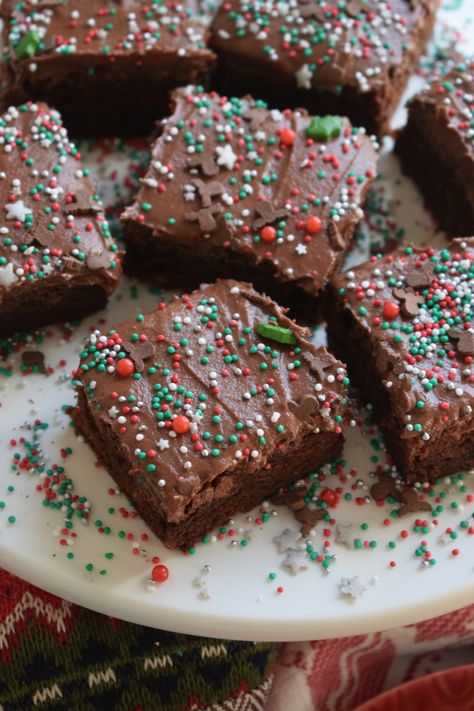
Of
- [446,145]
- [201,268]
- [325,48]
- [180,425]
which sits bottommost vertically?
[180,425]

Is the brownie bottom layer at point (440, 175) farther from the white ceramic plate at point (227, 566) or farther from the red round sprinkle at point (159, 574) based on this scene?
the red round sprinkle at point (159, 574)

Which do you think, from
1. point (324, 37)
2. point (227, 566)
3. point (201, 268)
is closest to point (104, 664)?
point (227, 566)

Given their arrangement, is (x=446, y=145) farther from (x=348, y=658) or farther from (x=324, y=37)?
(x=348, y=658)

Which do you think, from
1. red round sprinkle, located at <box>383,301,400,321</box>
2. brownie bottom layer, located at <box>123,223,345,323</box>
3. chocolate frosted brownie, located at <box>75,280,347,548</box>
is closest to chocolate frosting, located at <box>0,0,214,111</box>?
brownie bottom layer, located at <box>123,223,345,323</box>

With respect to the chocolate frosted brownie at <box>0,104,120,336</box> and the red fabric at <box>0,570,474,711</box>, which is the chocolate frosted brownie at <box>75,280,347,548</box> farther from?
the red fabric at <box>0,570,474,711</box>

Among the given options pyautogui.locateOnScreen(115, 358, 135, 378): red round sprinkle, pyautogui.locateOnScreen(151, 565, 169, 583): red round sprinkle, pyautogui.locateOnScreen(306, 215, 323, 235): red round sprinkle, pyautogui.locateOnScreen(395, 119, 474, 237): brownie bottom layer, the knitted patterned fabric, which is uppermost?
pyautogui.locateOnScreen(395, 119, 474, 237): brownie bottom layer

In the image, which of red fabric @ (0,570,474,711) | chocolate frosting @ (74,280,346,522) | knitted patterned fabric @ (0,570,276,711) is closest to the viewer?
chocolate frosting @ (74,280,346,522)
